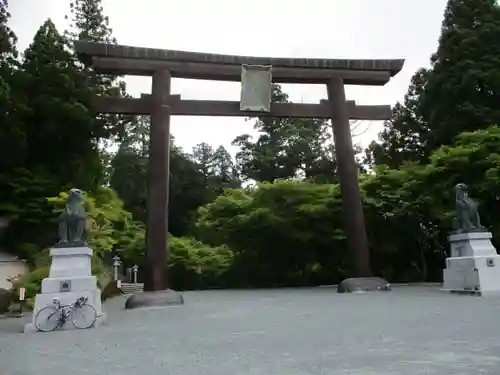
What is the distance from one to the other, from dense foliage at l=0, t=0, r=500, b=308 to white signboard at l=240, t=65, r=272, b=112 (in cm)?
444

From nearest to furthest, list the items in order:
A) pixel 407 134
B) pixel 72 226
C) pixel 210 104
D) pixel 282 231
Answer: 1. pixel 72 226
2. pixel 210 104
3. pixel 282 231
4. pixel 407 134

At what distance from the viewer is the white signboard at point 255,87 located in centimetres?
1405

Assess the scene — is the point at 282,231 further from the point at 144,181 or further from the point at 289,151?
the point at 144,181

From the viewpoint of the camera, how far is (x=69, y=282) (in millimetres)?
9180

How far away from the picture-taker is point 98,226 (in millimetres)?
16594

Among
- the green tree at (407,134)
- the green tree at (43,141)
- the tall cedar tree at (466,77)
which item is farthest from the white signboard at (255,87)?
the green tree at (407,134)

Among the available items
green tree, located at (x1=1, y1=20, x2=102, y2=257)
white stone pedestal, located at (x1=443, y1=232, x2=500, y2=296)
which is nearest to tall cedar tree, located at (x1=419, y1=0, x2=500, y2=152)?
white stone pedestal, located at (x1=443, y1=232, x2=500, y2=296)

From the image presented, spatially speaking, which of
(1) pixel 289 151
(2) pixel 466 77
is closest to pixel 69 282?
(2) pixel 466 77

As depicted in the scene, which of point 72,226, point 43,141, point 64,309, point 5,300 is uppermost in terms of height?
point 43,141

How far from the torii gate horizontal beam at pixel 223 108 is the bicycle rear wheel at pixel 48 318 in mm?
6102

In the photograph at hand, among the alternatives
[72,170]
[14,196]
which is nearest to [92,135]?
[72,170]

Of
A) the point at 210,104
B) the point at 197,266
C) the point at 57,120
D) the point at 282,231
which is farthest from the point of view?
the point at 197,266

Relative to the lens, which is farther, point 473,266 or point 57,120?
point 57,120

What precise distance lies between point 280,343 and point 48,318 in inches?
182
